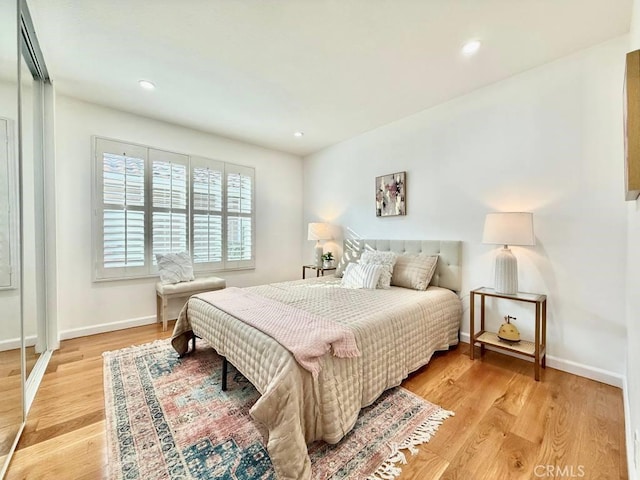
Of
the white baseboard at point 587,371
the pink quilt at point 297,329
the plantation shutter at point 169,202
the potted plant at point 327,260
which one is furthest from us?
the potted plant at point 327,260

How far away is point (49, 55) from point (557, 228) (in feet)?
14.5

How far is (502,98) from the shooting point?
2.51 meters

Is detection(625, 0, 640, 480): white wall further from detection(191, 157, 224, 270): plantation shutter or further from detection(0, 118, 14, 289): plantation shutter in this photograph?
detection(191, 157, 224, 270): plantation shutter

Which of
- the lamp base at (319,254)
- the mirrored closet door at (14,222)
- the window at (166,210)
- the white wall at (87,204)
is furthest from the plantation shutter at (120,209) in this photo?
the lamp base at (319,254)

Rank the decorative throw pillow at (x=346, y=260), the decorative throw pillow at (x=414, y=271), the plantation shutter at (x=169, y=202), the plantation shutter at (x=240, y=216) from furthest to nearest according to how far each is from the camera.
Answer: the plantation shutter at (x=240, y=216) → the decorative throw pillow at (x=346, y=260) → the plantation shutter at (x=169, y=202) → the decorative throw pillow at (x=414, y=271)

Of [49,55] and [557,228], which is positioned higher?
[49,55]

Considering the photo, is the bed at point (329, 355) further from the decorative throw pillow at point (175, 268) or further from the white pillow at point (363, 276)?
the decorative throw pillow at point (175, 268)

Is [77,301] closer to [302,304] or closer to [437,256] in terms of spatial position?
[302,304]

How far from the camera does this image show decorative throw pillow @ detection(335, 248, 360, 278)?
12.1 ft

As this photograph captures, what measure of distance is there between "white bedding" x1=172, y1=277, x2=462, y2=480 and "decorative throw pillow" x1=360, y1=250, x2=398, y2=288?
0.16 m

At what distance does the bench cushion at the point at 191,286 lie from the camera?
3171mm

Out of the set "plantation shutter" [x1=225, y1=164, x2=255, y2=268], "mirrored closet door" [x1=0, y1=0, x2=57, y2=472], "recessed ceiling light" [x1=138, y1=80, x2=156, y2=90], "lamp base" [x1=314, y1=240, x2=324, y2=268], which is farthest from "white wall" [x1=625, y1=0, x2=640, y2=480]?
"plantation shutter" [x1=225, y1=164, x2=255, y2=268]

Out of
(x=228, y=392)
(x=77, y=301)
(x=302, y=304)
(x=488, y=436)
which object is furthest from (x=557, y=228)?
(x=77, y=301)

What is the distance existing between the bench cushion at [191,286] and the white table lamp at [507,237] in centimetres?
309
